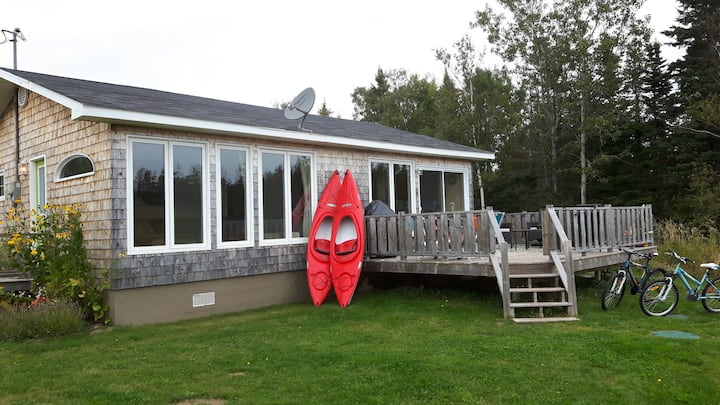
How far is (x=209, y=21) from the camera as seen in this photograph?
19906 millimetres

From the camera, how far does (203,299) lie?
7.96 metres

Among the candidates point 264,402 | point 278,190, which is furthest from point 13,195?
point 264,402

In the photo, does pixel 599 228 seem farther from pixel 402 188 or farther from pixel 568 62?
pixel 568 62

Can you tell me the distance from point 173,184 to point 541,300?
5600 millimetres

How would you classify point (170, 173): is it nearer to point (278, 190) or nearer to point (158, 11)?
point (278, 190)

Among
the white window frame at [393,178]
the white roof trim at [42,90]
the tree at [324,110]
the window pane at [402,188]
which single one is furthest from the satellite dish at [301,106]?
the tree at [324,110]

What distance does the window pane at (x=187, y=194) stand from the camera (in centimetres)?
774

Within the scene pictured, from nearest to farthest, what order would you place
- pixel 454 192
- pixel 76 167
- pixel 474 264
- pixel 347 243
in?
1. pixel 474 264
2. pixel 76 167
3. pixel 347 243
4. pixel 454 192

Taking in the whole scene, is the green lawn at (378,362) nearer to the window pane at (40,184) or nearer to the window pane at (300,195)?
the window pane at (300,195)

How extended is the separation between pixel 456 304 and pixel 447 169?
4.66 meters

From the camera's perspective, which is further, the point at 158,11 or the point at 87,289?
the point at 158,11

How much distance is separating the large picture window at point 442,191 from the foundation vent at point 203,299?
200 inches

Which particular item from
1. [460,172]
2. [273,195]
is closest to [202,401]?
[273,195]

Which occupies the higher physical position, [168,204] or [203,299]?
[168,204]
